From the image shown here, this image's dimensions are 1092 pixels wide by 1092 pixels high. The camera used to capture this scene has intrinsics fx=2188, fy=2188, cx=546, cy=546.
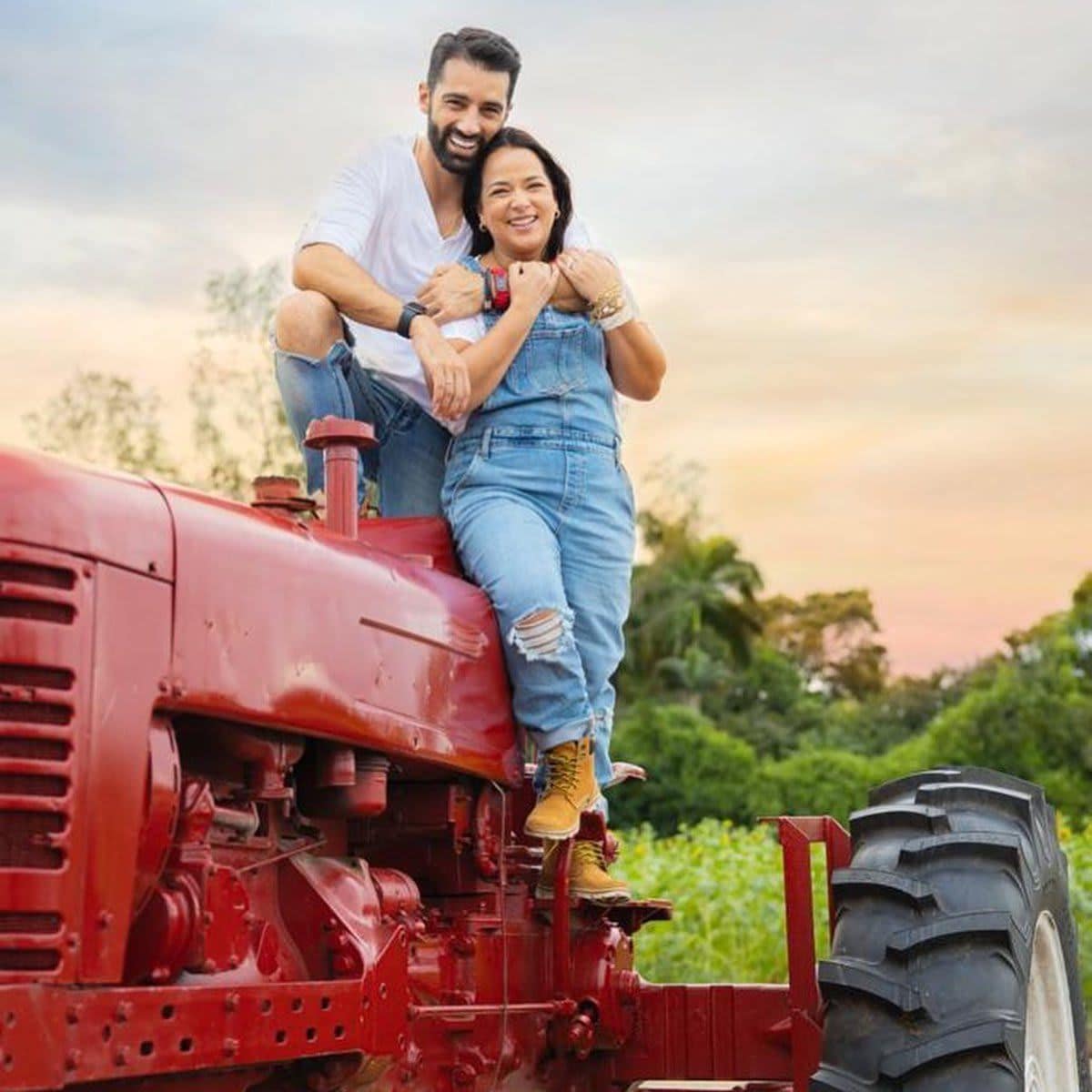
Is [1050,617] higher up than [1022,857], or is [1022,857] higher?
[1050,617]

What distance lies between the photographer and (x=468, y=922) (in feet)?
17.6

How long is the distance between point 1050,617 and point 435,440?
3790 cm

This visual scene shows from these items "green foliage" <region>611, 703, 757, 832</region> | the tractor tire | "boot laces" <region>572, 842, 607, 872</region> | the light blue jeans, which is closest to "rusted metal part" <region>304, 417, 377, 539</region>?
the light blue jeans

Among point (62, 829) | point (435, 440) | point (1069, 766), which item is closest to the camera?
point (62, 829)

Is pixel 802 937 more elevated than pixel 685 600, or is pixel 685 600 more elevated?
pixel 685 600

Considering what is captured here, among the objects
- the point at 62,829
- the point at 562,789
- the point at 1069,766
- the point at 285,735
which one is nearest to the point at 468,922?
the point at 562,789

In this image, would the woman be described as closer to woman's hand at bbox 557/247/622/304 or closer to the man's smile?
woman's hand at bbox 557/247/622/304

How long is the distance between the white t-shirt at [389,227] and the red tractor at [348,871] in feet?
3.27

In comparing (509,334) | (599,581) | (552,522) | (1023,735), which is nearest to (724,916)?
(599,581)

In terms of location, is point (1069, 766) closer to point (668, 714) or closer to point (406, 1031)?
point (668, 714)

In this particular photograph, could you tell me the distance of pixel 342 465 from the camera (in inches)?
202

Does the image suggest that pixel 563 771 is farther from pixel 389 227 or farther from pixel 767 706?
pixel 767 706

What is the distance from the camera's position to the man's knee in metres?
5.89

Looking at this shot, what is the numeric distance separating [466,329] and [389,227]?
679 millimetres
